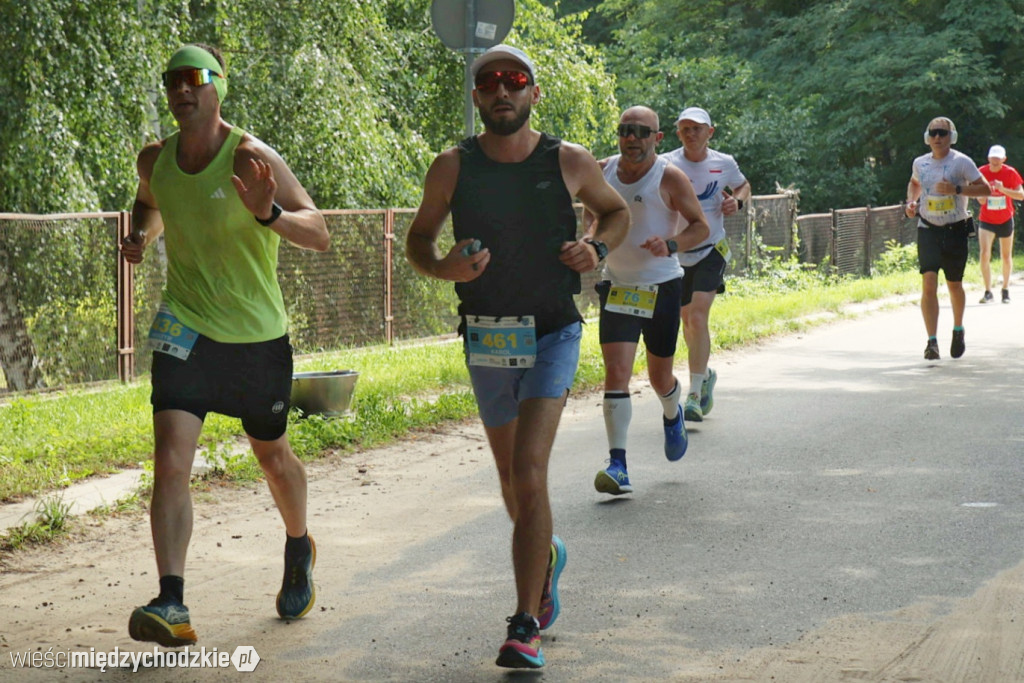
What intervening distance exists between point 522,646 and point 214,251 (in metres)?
1.72

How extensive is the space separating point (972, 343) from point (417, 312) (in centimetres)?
569

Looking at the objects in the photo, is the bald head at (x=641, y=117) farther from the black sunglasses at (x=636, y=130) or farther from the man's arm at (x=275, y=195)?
the man's arm at (x=275, y=195)

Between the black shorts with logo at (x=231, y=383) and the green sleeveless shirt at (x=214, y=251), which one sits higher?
the green sleeveless shirt at (x=214, y=251)

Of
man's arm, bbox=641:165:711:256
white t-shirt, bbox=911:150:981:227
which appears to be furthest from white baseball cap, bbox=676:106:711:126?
white t-shirt, bbox=911:150:981:227

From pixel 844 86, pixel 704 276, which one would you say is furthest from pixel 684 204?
pixel 844 86

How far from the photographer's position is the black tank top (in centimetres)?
520

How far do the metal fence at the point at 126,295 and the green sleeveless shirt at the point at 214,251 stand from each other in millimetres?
6472

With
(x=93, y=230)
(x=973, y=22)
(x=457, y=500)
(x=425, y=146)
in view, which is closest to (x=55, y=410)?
(x=93, y=230)

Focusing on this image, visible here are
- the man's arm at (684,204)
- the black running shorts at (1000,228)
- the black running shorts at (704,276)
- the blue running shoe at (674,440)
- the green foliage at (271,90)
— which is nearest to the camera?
the man's arm at (684,204)

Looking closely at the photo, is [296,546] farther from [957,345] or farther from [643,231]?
[957,345]

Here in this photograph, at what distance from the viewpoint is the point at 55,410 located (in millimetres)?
10164

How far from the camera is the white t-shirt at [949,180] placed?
13.1 metres

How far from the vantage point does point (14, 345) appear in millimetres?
11453

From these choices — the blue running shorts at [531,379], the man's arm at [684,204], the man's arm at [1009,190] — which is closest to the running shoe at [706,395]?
the man's arm at [684,204]
